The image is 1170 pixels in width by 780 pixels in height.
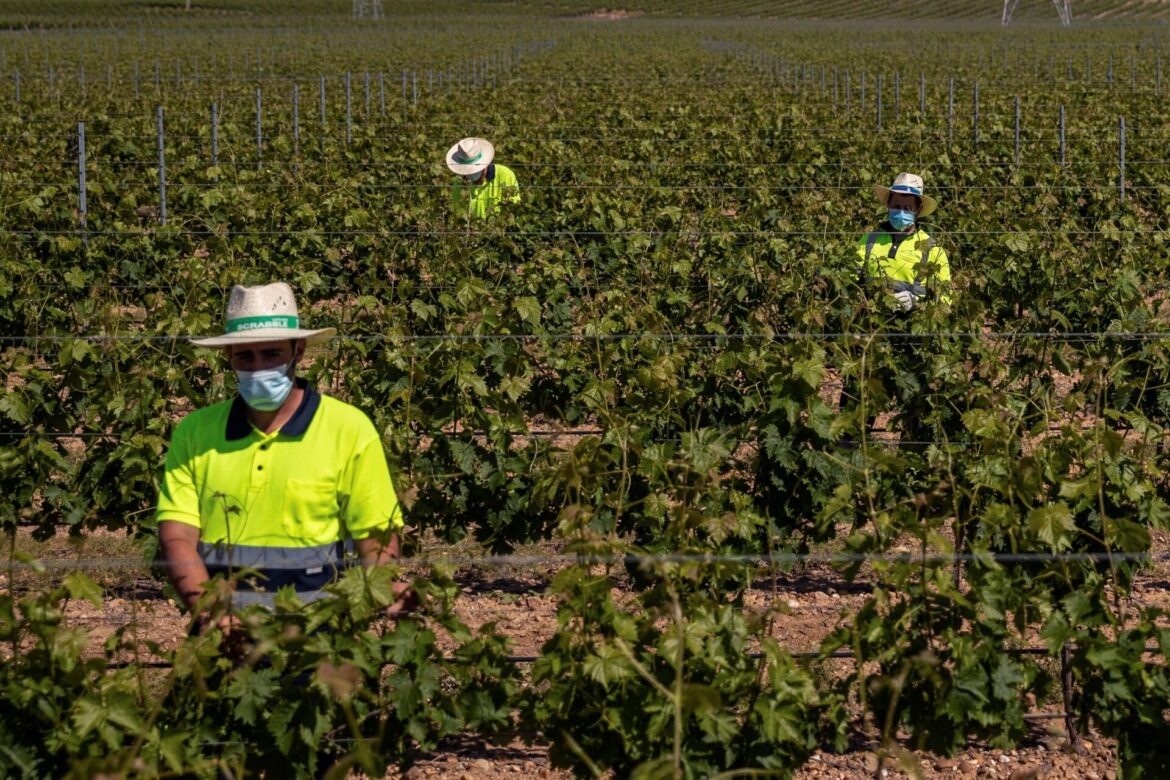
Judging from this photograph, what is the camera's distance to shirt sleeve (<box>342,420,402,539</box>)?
3.87 metres

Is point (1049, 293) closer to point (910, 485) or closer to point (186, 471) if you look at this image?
point (910, 485)

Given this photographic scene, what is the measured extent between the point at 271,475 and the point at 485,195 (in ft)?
20.5

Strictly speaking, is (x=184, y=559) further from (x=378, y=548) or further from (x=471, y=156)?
(x=471, y=156)

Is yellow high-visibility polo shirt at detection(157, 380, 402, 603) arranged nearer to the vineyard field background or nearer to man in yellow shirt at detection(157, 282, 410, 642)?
man in yellow shirt at detection(157, 282, 410, 642)

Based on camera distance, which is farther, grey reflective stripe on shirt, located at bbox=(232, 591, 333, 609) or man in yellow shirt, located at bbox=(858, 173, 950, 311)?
man in yellow shirt, located at bbox=(858, 173, 950, 311)

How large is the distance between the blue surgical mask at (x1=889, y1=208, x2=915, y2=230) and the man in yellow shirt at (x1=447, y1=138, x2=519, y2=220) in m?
2.89

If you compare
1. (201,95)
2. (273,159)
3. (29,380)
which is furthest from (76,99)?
(29,380)

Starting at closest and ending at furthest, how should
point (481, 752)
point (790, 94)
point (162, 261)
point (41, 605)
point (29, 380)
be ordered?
point (41, 605)
point (481, 752)
point (29, 380)
point (162, 261)
point (790, 94)

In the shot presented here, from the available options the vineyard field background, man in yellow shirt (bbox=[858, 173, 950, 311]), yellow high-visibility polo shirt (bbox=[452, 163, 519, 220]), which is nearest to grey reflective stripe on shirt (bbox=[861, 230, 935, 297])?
man in yellow shirt (bbox=[858, 173, 950, 311])

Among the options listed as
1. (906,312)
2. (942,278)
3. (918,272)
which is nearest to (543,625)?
(906,312)

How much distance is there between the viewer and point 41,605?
11.3 ft

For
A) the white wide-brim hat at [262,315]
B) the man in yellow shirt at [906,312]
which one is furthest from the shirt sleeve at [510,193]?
the white wide-brim hat at [262,315]

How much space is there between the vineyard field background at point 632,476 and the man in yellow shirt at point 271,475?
295 millimetres

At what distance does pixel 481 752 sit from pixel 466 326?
6.97 feet
